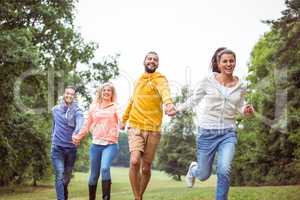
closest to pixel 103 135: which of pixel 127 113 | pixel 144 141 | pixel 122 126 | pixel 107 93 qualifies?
pixel 122 126

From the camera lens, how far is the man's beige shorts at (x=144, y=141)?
27.8 ft

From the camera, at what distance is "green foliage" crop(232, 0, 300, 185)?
50.1 feet

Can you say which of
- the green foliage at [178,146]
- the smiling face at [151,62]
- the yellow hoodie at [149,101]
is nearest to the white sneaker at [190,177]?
the yellow hoodie at [149,101]

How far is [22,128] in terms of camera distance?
28.5 meters

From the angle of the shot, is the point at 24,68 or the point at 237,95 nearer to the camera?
the point at 237,95

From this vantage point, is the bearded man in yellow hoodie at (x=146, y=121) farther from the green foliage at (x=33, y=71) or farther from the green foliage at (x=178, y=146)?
the green foliage at (x=178, y=146)

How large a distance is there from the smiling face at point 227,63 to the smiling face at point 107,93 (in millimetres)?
Result: 2663

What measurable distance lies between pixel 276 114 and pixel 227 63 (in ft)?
67.2

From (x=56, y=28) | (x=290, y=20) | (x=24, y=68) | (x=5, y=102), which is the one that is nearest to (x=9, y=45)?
(x=24, y=68)

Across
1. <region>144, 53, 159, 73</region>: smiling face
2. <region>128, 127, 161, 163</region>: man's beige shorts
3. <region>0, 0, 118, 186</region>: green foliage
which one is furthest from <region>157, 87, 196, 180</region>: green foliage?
<region>128, 127, 161, 163</region>: man's beige shorts

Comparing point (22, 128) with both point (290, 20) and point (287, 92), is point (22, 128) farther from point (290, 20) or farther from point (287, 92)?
point (290, 20)

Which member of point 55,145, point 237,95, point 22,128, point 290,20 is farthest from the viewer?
point 22,128

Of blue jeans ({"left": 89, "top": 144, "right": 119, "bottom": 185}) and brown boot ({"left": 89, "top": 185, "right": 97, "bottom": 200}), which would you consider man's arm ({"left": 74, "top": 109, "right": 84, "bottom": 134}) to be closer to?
blue jeans ({"left": 89, "top": 144, "right": 119, "bottom": 185})

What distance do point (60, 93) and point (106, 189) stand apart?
22093 millimetres
